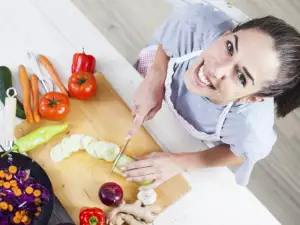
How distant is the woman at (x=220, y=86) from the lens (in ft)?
3.18

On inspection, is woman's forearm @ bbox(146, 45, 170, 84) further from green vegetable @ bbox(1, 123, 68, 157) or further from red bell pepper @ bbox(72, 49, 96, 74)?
green vegetable @ bbox(1, 123, 68, 157)

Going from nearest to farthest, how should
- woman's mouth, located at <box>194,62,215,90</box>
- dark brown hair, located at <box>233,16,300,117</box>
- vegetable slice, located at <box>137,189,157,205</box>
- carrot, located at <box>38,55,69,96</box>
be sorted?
1. dark brown hair, located at <box>233,16,300,117</box>
2. woman's mouth, located at <box>194,62,215,90</box>
3. vegetable slice, located at <box>137,189,157,205</box>
4. carrot, located at <box>38,55,69,96</box>

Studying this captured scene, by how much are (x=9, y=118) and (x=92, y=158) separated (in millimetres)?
231

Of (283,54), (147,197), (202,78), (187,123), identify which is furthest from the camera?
(187,123)

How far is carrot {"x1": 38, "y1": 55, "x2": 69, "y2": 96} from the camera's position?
4.30 ft

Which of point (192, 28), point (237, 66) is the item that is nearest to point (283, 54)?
point (237, 66)

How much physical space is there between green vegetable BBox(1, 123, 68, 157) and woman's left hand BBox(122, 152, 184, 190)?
0.20 meters

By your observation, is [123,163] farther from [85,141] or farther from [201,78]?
[201,78]

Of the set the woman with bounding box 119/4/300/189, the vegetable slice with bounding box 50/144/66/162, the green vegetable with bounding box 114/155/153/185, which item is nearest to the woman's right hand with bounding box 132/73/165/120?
the woman with bounding box 119/4/300/189

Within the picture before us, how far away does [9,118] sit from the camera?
120 cm

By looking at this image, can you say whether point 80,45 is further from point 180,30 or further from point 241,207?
point 241,207

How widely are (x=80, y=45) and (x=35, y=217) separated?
1.73 ft

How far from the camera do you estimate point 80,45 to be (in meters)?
1.39

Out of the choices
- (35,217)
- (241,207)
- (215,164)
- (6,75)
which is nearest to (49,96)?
(6,75)
